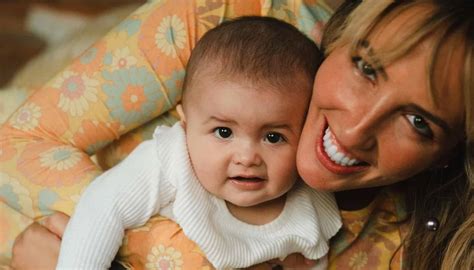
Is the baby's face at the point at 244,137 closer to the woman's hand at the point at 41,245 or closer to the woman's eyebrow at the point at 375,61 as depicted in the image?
the woman's eyebrow at the point at 375,61

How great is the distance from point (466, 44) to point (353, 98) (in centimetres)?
20

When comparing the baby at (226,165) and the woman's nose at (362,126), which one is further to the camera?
the baby at (226,165)

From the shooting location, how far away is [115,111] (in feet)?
5.32

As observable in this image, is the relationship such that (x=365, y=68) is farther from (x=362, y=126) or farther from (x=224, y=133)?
(x=224, y=133)

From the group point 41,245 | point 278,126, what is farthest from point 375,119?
point 41,245

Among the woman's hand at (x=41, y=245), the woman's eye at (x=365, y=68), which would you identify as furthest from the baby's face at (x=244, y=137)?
the woman's hand at (x=41, y=245)

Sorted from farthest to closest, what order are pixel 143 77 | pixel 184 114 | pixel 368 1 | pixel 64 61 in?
pixel 64 61 < pixel 143 77 < pixel 184 114 < pixel 368 1

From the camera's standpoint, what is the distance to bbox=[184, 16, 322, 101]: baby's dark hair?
1.33 m

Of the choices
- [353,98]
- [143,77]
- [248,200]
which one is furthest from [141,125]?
[353,98]

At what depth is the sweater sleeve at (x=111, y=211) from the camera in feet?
4.46

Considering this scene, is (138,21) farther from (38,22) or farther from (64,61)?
(38,22)

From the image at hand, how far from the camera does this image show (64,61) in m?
2.56

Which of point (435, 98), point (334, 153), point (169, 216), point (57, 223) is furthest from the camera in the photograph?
point (57, 223)

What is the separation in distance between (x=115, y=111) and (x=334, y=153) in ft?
1.86
